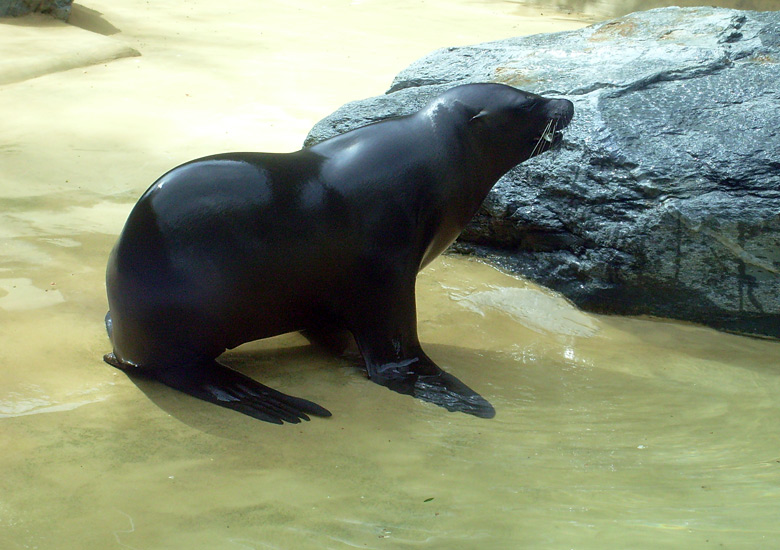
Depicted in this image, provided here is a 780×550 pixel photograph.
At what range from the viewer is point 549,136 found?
410cm

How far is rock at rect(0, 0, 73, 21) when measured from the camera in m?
10.9

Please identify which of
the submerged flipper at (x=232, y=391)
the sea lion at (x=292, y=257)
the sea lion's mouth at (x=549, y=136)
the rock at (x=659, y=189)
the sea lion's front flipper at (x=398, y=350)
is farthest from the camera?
the rock at (x=659, y=189)

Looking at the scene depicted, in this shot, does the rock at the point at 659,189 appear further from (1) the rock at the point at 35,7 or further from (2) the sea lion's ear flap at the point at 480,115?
(1) the rock at the point at 35,7

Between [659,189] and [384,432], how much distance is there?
2.27 m

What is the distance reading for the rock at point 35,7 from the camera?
10.9 m

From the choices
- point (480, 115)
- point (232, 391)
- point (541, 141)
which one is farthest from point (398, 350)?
point (541, 141)

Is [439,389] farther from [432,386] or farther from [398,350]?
[398,350]

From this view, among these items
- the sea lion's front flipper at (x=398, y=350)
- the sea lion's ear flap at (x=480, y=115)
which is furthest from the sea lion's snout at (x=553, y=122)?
the sea lion's front flipper at (x=398, y=350)

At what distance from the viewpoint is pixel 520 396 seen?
3.48m

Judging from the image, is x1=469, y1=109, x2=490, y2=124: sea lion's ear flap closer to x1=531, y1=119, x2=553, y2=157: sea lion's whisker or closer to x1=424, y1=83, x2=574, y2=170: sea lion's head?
x1=424, y1=83, x2=574, y2=170: sea lion's head

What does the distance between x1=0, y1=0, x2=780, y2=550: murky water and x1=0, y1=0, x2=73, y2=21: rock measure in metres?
5.76

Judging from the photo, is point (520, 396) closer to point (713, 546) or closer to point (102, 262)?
point (713, 546)

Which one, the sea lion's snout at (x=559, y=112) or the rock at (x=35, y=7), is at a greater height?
the sea lion's snout at (x=559, y=112)

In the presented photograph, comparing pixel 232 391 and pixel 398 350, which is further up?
pixel 398 350
